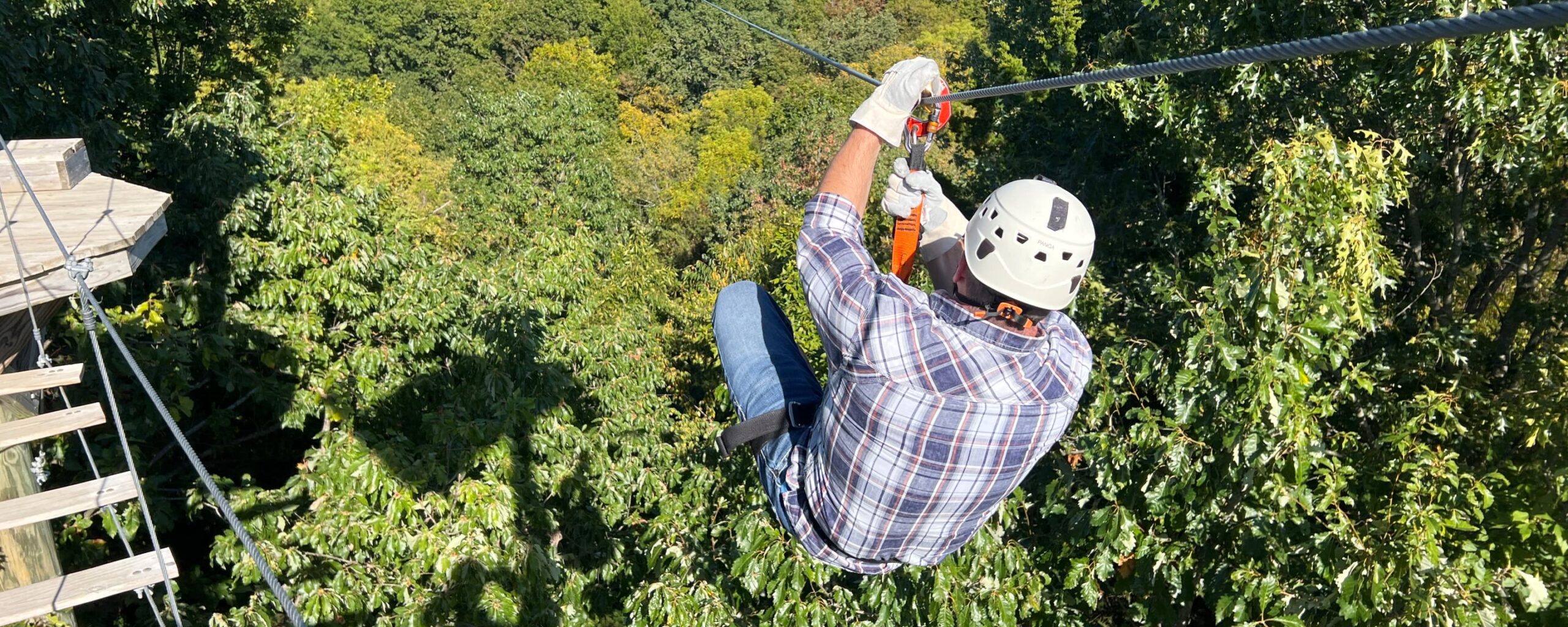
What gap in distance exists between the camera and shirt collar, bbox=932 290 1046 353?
213cm

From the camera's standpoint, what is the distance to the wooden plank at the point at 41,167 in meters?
3.11

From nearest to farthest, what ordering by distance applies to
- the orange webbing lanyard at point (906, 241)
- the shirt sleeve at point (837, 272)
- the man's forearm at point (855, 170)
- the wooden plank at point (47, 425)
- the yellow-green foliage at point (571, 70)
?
1. the shirt sleeve at point (837, 272)
2. the man's forearm at point (855, 170)
3. the orange webbing lanyard at point (906, 241)
4. the wooden plank at point (47, 425)
5. the yellow-green foliage at point (571, 70)

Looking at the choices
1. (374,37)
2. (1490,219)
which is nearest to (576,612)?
A: (1490,219)

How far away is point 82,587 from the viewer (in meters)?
2.55

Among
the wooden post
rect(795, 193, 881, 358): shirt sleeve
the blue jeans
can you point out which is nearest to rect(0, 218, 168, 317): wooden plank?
the wooden post

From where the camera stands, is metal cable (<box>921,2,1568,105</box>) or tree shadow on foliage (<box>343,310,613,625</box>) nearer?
metal cable (<box>921,2,1568,105</box>)

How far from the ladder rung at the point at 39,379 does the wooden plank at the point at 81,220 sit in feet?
1.05

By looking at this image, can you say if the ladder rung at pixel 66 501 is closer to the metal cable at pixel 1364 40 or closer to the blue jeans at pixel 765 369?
the blue jeans at pixel 765 369

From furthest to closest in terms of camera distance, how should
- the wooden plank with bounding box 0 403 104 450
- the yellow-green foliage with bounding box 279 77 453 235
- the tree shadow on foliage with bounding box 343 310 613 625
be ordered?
1. the yellow-green foliage with bounding box 279 77 453 235
2. the tree shadow on foliage with bounding box 343 310 613 625
3. the wooden plank with bounding box 0 403 104 450

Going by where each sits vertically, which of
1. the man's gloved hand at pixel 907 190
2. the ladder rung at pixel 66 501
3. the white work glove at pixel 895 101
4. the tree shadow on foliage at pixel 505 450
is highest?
the white work glove at pixel 895 101

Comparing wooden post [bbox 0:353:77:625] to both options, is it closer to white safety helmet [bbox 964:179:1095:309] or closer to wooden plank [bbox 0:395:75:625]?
wooden plank [bbox 0:395:75:625]

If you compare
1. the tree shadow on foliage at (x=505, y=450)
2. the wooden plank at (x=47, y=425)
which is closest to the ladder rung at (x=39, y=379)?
the wooden plank at (x=47, y=425)

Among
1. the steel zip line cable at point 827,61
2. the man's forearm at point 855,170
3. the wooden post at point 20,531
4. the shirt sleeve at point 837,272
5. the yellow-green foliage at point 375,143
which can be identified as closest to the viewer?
the shirt sleeve at point 837,272

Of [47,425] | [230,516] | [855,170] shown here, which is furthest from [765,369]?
[47,425]
